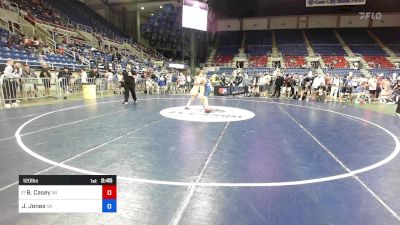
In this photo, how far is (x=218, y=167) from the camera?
464cm

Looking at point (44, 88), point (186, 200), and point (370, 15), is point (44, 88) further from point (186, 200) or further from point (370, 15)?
point (370, 15)

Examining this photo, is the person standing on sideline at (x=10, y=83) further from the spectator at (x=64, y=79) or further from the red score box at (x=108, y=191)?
the red score box at (x=108, y=191)

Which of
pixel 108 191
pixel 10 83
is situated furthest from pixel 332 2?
pixel 108 191

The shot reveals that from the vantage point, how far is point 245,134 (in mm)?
7059

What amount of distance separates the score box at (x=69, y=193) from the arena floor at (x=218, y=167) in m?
0.91

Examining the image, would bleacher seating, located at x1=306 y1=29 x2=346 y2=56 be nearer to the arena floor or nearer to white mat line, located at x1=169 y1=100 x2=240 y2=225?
the arena floor

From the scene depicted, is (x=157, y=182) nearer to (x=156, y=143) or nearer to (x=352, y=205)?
(x=156, y=143)

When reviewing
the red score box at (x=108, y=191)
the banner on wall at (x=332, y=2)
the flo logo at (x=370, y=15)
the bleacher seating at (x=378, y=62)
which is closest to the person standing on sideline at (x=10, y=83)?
the red score box at (x=108, y=191)

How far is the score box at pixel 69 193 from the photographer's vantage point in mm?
2102

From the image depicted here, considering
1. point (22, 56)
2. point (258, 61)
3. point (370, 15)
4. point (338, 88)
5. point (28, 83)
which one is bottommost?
point (28, 83)

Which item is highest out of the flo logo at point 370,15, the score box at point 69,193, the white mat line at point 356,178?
the flo logo at point 370,15

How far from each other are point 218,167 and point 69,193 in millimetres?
2882

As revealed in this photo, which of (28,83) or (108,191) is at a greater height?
(28,83)

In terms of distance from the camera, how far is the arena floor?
3129 mm
